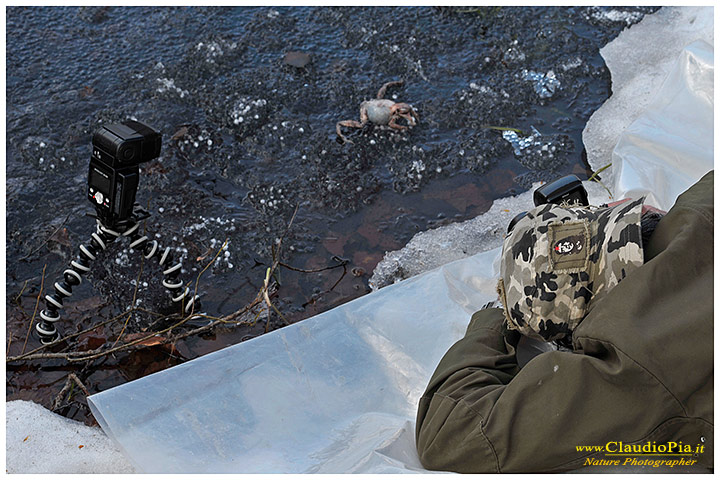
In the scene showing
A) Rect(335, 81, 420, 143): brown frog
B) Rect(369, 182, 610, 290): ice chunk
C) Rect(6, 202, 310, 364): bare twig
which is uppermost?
Rect(335, 81, 420, 143): brown frog

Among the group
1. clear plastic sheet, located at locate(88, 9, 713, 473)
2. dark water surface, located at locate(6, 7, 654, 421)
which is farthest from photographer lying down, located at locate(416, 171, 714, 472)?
dark water surface, located at locate(6, 7, 654, 421)

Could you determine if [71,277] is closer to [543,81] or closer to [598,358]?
[598,358]

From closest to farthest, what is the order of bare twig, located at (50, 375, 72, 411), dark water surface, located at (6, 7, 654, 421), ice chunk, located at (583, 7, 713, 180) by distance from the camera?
bare twig, located at (50, 375, 72, 411)
dark water surface, located at (6, 7, 654, 421)
ice chunk, located at (583, 7, 713, 180)

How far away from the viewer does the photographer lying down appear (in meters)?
1.33

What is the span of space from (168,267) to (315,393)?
0.72m

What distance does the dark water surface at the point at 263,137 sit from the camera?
2551mm

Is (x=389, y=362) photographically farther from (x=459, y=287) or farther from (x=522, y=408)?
(x=522, y=408)

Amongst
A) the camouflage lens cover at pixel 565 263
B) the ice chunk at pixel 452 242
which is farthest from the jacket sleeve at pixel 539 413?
the ice chunk at pixel 452 242

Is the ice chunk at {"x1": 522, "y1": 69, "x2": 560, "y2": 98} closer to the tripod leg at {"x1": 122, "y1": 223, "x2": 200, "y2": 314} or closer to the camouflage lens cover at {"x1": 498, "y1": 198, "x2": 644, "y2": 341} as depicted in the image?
the camouflage lens cover at {"x1": 498, "y1": 198, "x2": 644, "y2": 341}

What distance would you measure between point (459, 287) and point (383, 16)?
7.28 ft

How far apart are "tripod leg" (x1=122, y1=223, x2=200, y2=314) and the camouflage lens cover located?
1222mm

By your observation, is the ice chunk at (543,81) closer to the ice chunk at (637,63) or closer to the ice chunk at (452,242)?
the ice chunk at (637,63)

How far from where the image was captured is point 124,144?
189 centimetres

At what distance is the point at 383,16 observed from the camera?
3.94 m
